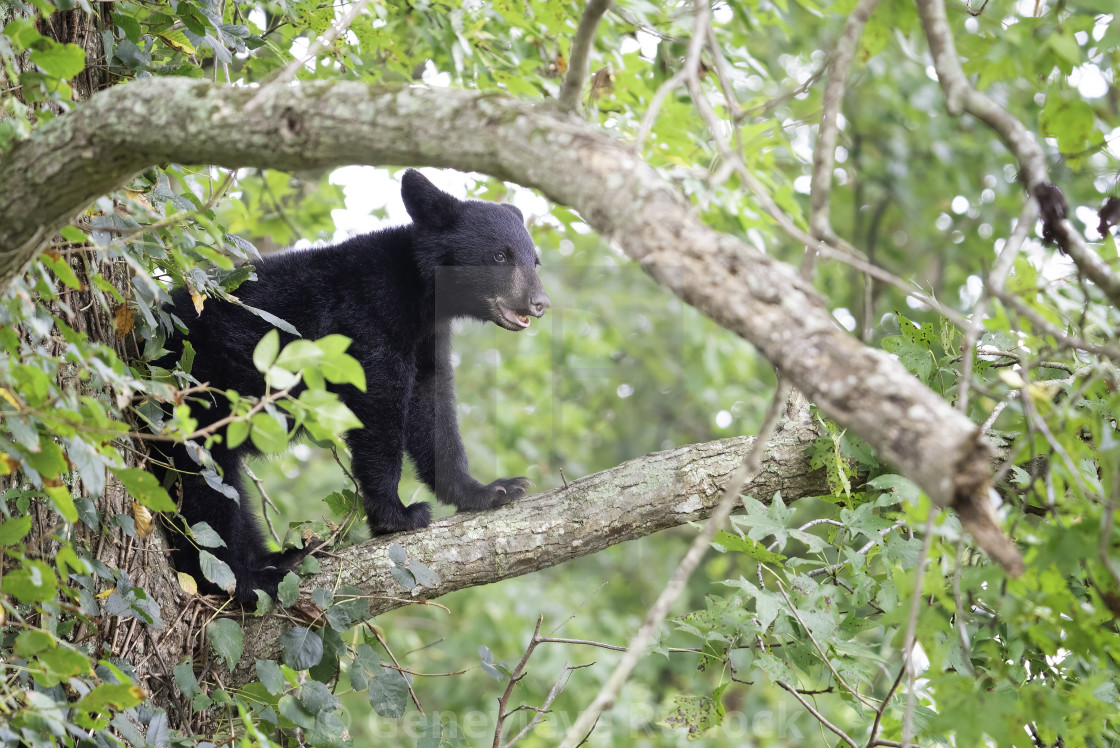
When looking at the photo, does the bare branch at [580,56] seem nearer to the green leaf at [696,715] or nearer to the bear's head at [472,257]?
the green leaf at [696,715]

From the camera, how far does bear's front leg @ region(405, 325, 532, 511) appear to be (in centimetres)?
388

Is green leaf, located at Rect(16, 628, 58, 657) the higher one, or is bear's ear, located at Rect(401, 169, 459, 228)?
green leaf, located at Rect(16, 628, 58, 657)

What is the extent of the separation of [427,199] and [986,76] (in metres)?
2.89

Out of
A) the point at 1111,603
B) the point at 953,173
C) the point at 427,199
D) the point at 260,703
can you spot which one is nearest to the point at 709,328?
the point at 953,173

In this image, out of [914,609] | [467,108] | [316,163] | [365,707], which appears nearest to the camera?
[914,609]

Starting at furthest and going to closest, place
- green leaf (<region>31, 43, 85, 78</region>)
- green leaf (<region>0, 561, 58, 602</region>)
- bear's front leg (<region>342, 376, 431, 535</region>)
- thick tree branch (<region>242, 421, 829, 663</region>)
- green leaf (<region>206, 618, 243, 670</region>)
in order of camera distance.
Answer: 1. bear's front leg (<region>342, 376, 431, 535</region>)
2. thick tree branch (<region>242, 421, 829, 663</region>)
3. green leaf (<region>206, 618, 243, 670</region>)
4. green leaf (<region>31, 43, 85, 78</region>)
5. green leaf (<region>0, 561, 58, 602</region>)

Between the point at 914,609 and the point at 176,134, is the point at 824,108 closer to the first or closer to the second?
the point at 914,609

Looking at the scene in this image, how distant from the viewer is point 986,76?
1.83 metres

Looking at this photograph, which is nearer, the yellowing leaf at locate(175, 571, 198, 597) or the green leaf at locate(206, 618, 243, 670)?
the green leaf at locate(206, 618, 243, 670)

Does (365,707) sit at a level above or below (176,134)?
below

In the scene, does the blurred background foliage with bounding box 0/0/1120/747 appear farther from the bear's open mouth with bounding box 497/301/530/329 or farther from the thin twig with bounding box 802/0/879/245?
the bear's open mouth with bounding box 497/301/530/329

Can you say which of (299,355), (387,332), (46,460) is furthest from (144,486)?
(387,332)

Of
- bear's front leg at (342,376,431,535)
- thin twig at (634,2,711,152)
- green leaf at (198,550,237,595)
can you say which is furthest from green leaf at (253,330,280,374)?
bear's front leg at (342,376,431,535)

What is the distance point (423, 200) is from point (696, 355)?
528 cm
